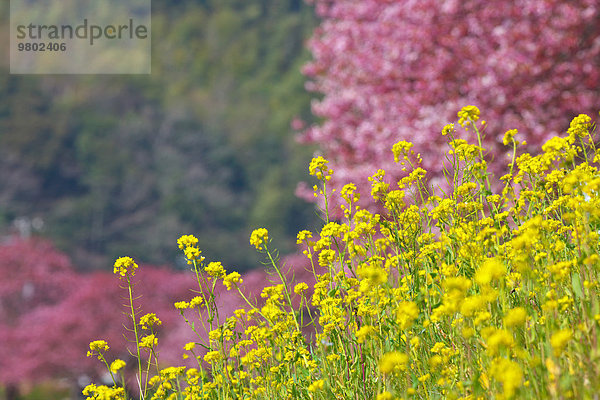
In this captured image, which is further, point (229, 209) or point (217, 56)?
point (217, 56)

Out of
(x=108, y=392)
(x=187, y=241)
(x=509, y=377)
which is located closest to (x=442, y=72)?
(x=187, y=241)

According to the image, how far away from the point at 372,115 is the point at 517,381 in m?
8.12

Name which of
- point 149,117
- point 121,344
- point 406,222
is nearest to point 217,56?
point 149,117

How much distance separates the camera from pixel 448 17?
8.24 metres

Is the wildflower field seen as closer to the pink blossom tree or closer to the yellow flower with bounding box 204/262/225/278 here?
the yellow flower with bounding box 204/262/225/278

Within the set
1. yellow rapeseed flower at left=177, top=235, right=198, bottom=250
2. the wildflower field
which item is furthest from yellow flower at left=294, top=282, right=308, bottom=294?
yellow rapeseed flower at left=177, top=235, right=198, bottom=250

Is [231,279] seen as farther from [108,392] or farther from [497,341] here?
[497,341]

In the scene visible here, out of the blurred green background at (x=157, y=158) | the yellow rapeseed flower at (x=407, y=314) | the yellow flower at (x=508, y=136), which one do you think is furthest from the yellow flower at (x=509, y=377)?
the blurred green background at (x=157, y=158)

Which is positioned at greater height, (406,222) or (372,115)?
(372,115)

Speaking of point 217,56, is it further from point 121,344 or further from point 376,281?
point 376,281

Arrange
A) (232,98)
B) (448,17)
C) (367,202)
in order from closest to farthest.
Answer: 1. (448,17)
2. (367,202)
3. (232,98)

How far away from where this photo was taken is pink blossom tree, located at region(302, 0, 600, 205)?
732 cm

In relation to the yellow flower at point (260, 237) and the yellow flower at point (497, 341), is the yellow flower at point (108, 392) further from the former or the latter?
the yellow flower at point (497, 341)

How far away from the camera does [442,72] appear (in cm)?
820
